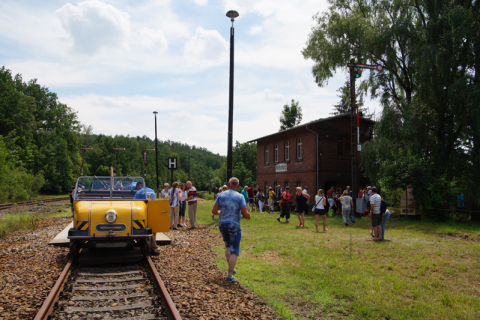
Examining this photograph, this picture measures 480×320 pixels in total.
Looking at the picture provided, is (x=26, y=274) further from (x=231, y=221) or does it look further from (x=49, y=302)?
(x=231, y=221)

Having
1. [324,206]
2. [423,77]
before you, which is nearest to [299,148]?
[423,77]

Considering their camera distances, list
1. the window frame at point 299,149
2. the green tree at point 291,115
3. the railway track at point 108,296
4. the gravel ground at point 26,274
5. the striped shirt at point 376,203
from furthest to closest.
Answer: the green tree at point 291,115
the window frame at point 299,149
the striped shirt at point 376,203
the gravel ground at point 26,274
the railway track at point 108,296

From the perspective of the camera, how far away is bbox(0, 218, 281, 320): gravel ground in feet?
17.9

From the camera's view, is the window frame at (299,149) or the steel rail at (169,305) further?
the window frame at (299,149)

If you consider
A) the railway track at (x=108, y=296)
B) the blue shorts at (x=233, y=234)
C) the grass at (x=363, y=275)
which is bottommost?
the grass at (x=363, y=275)

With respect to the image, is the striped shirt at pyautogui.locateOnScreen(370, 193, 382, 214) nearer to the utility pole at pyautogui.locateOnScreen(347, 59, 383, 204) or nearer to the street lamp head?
the utility pole at pyautogui.locateOnScreen(347, 59, 383, 204)

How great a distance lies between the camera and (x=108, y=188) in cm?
984

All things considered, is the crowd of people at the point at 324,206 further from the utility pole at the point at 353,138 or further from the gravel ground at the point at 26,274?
the gravel ground at the point at 26,274

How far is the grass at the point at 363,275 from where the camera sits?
222 inches

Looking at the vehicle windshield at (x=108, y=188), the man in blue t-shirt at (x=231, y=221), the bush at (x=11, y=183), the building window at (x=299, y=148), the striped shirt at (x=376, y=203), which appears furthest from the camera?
the bush at (x=11, y=183)

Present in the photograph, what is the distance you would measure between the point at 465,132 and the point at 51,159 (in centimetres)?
5849

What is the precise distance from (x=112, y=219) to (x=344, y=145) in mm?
22386

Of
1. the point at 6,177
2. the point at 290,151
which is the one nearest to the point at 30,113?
the point at 6,177

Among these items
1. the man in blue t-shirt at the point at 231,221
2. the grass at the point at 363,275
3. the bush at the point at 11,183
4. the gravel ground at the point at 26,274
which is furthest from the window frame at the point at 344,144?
the bush at the point at 11,183
